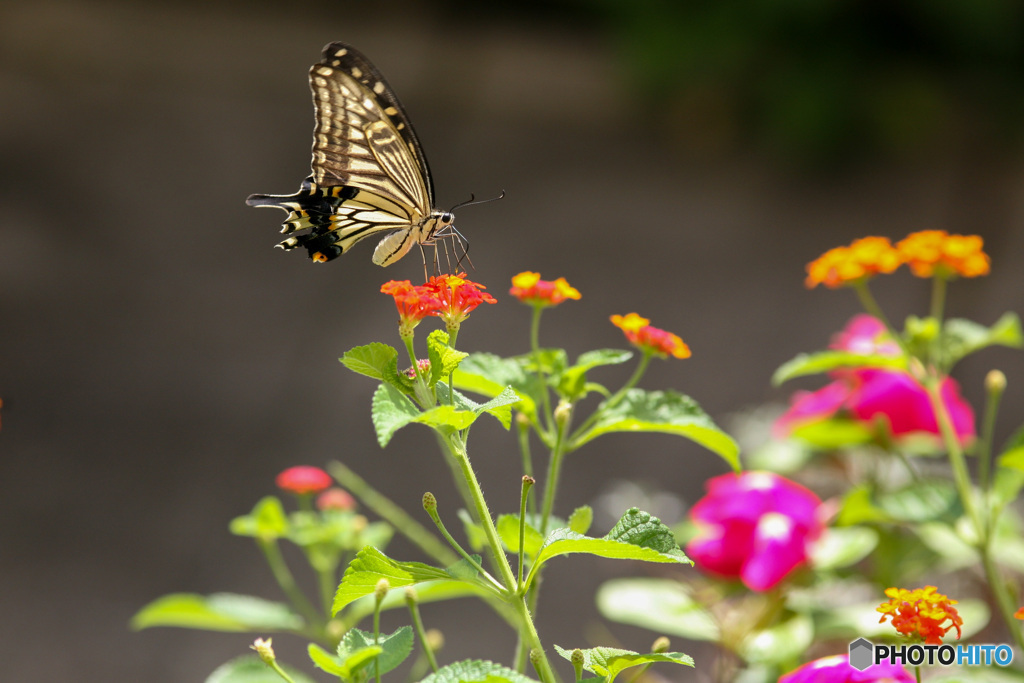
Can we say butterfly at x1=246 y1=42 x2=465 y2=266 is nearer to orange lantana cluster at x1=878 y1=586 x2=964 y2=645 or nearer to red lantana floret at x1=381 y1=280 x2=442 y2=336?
red lantana floret at x1=381 y1=280 x2=442 y2=336

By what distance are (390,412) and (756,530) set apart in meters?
0.47

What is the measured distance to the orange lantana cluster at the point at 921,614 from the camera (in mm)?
408

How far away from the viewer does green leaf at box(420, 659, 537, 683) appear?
35 centimetres

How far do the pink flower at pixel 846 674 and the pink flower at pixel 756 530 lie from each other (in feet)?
0.77

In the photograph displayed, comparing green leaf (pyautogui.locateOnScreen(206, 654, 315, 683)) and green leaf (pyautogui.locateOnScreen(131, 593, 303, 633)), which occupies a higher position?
green leaf (pyautogui.locateOnScreen(131, 593, 303, 633))

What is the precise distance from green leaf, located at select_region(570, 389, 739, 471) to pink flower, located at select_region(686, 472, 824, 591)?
0.21 metres

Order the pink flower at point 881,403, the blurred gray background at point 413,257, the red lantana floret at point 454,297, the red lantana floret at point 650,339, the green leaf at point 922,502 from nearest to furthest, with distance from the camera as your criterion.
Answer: the red lantana floret at point 454,297 → the red lantana floret at point 650,339 → the green leaf at point 922,502 → the pink flower at point 881,403 → the blurred gray background at point 413,257

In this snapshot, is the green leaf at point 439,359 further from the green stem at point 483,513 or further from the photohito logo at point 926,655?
the photohito logo at point 926,655

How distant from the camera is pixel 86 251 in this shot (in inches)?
102

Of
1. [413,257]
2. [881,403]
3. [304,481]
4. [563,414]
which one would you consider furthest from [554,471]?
[413,257]

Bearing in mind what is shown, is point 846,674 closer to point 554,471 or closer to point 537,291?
point 554,471

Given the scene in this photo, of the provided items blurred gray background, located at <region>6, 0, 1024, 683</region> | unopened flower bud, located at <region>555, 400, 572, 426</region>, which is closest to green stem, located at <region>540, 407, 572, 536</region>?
unopened flower bud, located at <region>555, 400, 572, 426</region>

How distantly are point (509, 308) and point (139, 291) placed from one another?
3.63ft

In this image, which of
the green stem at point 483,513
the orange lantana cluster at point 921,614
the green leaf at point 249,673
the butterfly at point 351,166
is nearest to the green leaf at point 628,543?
the green stem at point 483,513
